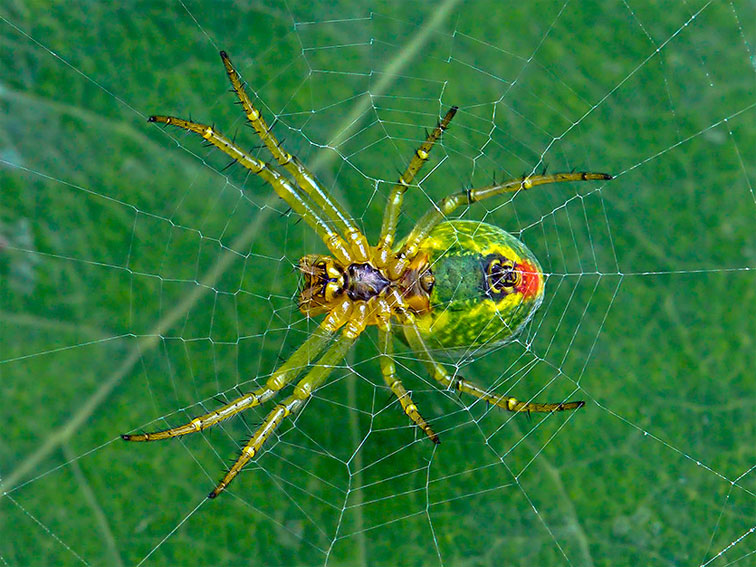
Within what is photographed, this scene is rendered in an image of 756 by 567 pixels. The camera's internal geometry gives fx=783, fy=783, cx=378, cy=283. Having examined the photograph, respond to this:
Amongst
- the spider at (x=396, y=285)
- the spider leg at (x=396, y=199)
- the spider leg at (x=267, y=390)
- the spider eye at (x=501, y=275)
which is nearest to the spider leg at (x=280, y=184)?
the spider at (x=396, y=285)

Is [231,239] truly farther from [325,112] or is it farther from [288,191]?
[325,112]

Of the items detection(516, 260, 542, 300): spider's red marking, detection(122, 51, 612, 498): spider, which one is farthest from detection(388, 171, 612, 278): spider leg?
detection(516, 260, 542, 300): spider's red marking

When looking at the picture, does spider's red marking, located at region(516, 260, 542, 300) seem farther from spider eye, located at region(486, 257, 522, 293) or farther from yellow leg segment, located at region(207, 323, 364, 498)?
yellow leg segment, located at region(207, 323, 364, 498)

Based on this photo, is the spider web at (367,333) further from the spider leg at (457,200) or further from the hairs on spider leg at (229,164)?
the spider leg at (457,200)

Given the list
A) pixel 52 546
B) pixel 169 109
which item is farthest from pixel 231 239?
pixel 52 546

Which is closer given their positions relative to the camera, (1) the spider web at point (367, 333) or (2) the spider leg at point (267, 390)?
(2) the spider leg at point (267, 390)

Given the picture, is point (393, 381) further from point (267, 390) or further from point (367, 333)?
point (267, 390)

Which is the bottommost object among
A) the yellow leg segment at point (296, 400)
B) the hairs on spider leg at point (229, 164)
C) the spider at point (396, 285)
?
the yellow leg segment at point (296, 400)
